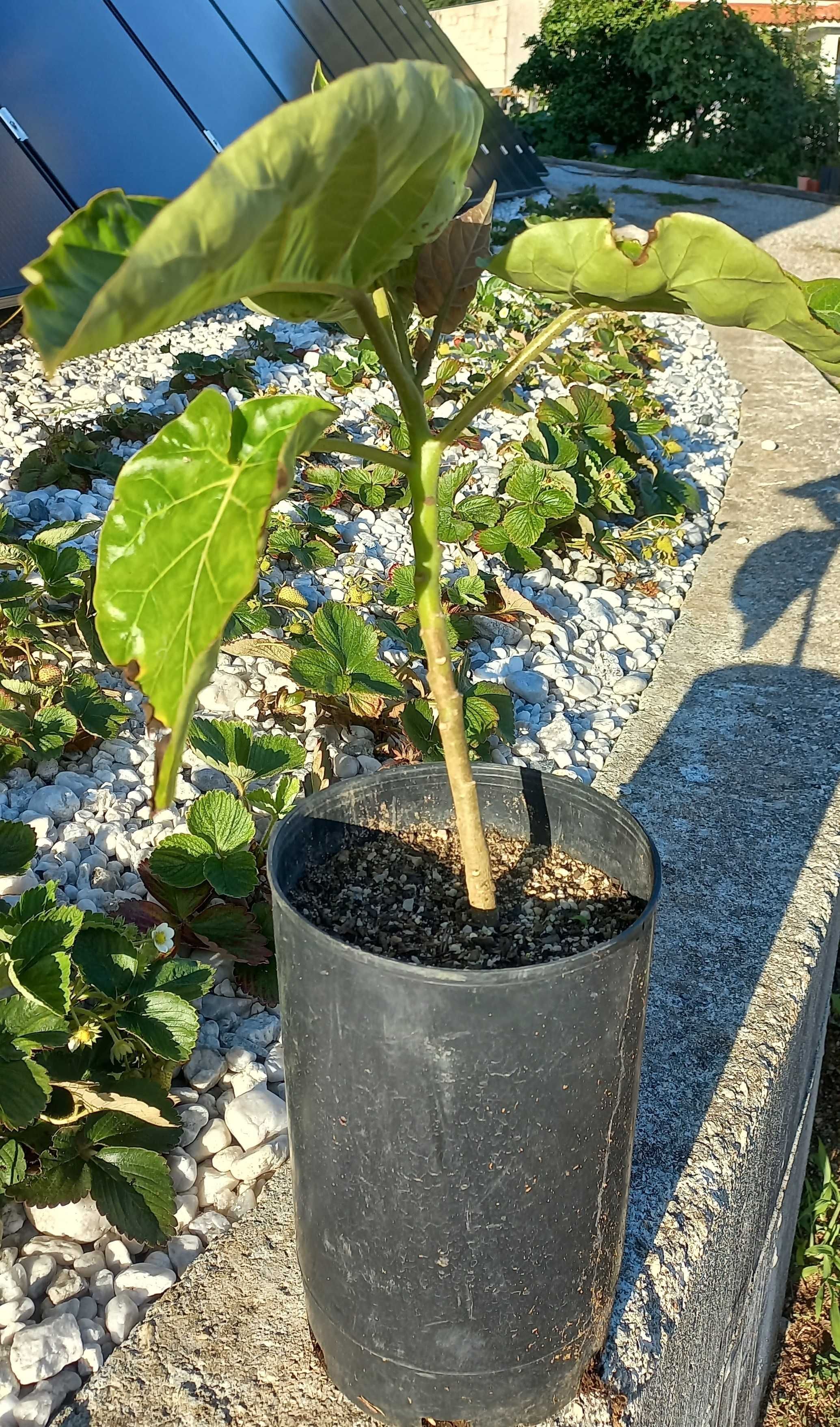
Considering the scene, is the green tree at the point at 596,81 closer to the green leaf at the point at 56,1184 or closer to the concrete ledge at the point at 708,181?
the concrete ledge at the point at 708,181

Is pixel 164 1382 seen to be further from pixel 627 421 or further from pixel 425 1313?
pixel 627 421

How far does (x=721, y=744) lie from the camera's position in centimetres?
238

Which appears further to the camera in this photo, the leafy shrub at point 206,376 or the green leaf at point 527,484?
the leafy shrub at point 206,376

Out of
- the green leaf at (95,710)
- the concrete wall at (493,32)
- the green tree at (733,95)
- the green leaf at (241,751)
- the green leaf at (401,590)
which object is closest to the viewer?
the green leaf at (241,751)

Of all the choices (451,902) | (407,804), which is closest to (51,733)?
(407,804)

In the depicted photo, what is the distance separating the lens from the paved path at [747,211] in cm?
752

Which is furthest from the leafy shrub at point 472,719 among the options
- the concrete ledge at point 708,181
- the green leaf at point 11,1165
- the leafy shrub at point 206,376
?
the concrete ledge at point 708,181

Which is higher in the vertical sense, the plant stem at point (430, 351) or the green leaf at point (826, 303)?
the plant stem at point (430, 351)

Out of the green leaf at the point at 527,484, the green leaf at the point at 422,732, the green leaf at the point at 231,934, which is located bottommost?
the green leaf at the point at 527,484

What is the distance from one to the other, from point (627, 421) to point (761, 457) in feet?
2.22

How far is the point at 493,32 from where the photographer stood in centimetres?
2295

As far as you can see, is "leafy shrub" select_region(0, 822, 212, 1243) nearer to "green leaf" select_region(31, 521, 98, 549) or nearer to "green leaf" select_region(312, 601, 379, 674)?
"green leaf" select_region(312, 601, 379, 674)

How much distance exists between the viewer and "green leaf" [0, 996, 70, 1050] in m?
1.31

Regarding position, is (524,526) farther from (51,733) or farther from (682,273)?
(682,273)
